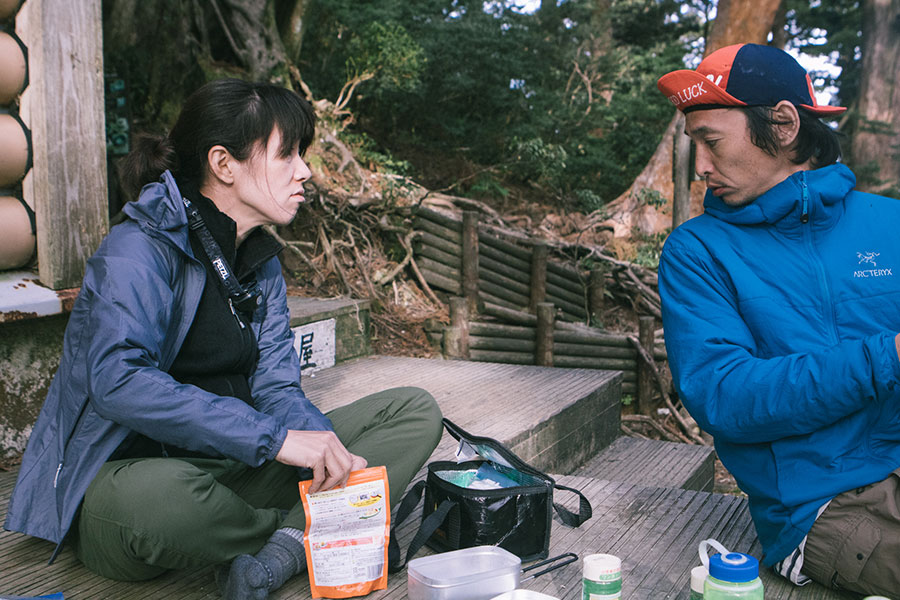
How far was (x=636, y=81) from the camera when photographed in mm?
13969

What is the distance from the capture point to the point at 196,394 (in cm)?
169

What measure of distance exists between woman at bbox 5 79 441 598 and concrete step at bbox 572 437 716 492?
1.94 m

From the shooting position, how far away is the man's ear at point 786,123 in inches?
69.4

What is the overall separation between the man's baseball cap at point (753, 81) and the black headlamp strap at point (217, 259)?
52.1 inches

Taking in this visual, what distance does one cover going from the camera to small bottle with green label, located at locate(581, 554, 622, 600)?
163 cm

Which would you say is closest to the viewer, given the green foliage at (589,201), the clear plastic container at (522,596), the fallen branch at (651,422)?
→ the clear plastic container at (522,596)

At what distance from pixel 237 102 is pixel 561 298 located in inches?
292

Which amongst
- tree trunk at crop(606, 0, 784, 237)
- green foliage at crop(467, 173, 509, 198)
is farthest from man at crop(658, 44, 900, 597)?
tree trunk at crop(606, 0, 784, 237)

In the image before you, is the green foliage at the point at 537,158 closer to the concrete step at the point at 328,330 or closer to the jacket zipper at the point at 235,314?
the concrete step at the point at 328,330

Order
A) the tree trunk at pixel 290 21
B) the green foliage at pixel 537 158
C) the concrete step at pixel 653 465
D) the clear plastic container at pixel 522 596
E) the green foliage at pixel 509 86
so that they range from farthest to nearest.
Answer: the green foliage at pixel 537 158, the green foliage at pixel 509 86, the tree trunk at pixel 290 21, the concrete step at pixel 653 465, the clear plastic container at pixel 522 596

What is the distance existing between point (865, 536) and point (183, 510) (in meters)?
1.60

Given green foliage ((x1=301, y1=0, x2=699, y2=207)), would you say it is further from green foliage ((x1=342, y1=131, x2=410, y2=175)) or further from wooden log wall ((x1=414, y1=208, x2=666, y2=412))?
wooden log wall ((x1=414, y1=208, x2=666, y2=412))

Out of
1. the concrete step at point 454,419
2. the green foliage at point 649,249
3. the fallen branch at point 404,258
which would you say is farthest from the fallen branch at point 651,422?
the green foliage at point 649,249

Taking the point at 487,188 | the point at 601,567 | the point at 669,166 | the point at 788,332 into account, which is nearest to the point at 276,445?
the point at 601,567
